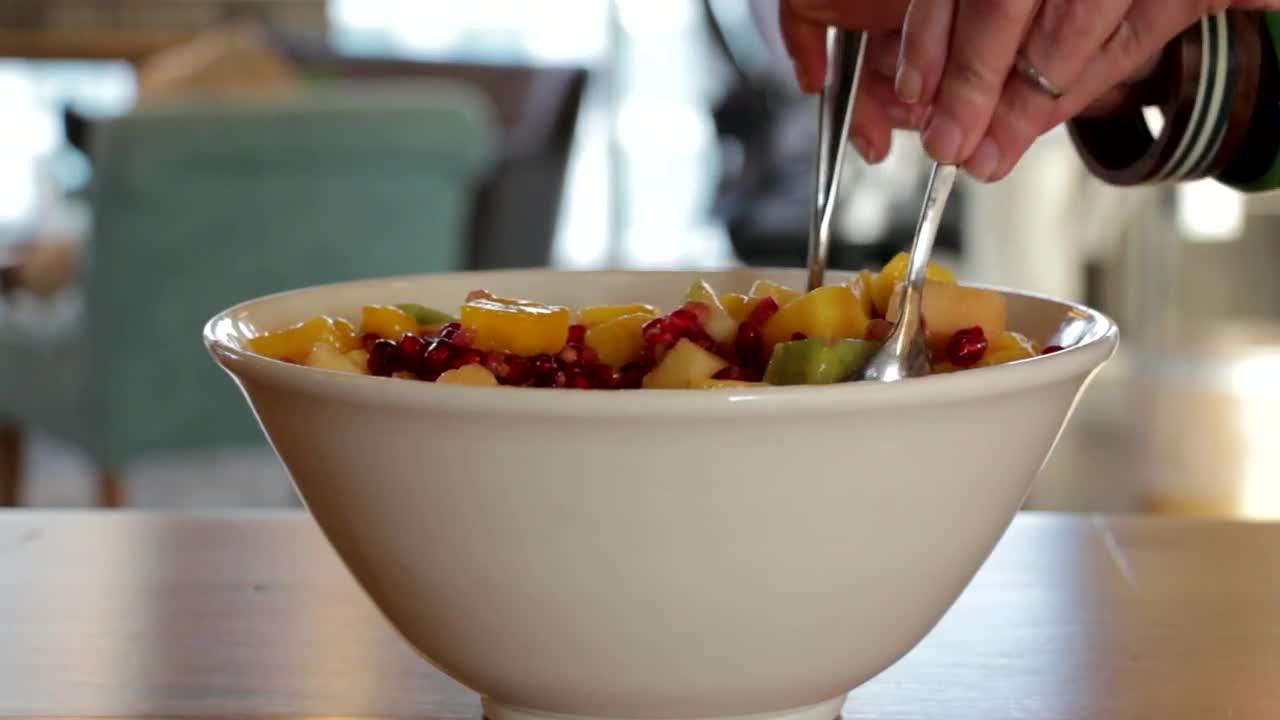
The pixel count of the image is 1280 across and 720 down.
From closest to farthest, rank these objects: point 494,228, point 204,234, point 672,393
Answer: point 672,393 < point 204,234 < point 494,228

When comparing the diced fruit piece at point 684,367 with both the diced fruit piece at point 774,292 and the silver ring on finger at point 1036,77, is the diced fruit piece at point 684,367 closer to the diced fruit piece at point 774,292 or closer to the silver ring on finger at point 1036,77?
the diced fruit piece at point 774,292

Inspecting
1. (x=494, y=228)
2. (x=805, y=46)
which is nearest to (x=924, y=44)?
(x=805, y=46)

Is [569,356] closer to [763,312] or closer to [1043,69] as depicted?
[763,312]

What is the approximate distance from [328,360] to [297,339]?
5 cm

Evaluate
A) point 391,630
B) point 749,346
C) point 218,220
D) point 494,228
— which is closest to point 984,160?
point 749,346

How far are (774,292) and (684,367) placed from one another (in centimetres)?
15

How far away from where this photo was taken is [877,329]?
0.70 metres

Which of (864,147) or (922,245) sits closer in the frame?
(922,245)

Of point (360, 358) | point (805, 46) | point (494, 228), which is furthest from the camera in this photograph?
point (494, 228)

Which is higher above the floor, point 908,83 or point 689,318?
point 908,83

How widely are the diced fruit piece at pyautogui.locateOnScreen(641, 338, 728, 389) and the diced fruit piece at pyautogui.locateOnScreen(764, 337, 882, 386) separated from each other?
2 centimetres

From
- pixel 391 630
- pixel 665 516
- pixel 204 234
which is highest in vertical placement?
pixel 665 516

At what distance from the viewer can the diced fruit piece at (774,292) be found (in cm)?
74

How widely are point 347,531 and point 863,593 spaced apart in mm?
213
